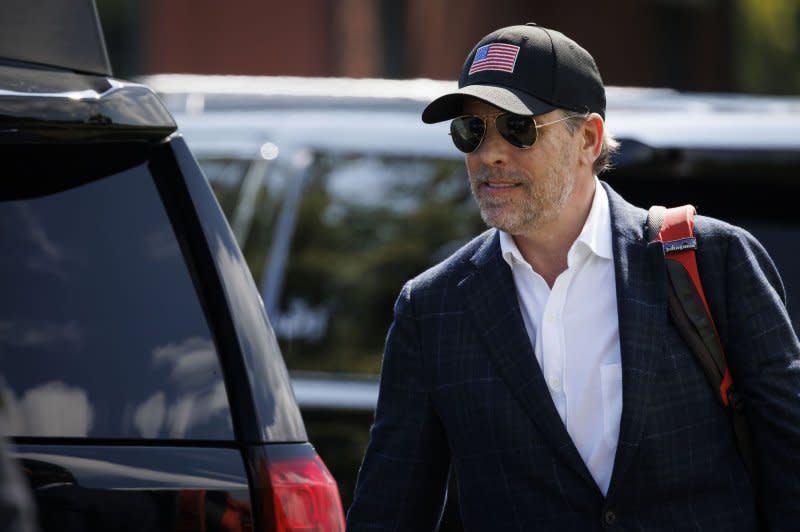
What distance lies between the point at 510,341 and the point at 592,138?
1.67 feet

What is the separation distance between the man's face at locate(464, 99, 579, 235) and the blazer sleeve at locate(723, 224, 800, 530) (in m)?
0.37

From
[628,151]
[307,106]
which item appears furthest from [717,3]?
[628,151]

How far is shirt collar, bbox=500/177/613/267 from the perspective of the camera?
2984mm

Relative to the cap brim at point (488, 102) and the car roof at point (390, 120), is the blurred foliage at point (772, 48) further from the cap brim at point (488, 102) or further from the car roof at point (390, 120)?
the cap brim at point (488, 102)

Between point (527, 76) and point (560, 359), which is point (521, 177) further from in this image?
point (560, 359)

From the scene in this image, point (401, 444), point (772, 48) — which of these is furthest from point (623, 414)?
point (772, 48)

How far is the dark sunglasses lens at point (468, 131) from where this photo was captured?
3043 mm

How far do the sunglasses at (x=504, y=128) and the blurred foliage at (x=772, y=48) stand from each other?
11829mm

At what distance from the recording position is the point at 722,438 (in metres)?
2.85

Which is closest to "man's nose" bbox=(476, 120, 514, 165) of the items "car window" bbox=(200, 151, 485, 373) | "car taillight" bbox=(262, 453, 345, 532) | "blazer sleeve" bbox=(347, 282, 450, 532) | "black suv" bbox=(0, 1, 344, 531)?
"blazer sleeve" bbox=(347, 282, 450, 532)

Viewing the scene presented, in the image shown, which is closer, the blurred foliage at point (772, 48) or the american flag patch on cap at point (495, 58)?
the american flag patch on cap at point (495, 58)

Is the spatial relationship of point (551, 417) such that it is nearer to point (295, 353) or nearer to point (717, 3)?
point (295, 353)

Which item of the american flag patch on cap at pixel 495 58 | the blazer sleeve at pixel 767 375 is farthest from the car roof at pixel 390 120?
the blazer sleeve at pixel 767 375

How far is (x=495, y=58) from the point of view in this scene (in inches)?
120
